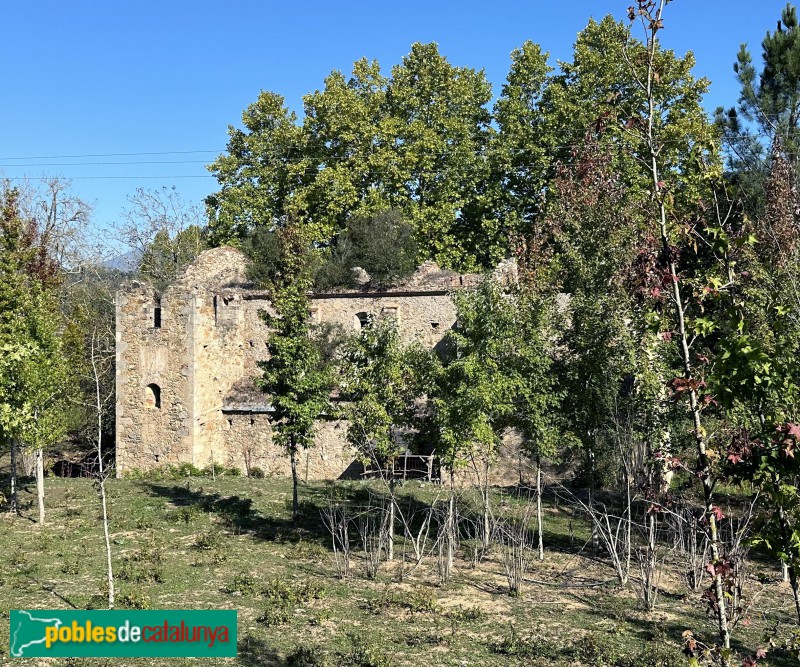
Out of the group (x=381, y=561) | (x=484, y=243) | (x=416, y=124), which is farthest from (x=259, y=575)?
(x=416, y=124)

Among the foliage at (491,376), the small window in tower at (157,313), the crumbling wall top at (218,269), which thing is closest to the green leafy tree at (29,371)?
the small window in tower at (157,313)

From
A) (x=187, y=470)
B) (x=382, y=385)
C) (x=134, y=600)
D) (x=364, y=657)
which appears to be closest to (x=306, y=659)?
(x=364, y=657)

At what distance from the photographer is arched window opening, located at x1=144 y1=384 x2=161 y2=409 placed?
23297mm

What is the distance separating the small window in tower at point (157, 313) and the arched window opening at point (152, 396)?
1.80m

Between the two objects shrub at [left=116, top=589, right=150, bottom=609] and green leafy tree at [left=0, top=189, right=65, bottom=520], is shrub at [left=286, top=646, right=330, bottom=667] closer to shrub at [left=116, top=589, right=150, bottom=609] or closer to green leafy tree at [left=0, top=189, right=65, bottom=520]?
shrub at [left=116, top=589, right=150, bottom=609]

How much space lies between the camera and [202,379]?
23.5 metres

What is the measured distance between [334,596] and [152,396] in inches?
521

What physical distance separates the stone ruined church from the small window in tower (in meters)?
0.03

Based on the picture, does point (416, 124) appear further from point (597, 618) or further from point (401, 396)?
point (597, 618)

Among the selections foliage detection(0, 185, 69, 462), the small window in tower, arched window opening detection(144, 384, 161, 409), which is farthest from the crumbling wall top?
foliage detection(0, 185, 69, 462)

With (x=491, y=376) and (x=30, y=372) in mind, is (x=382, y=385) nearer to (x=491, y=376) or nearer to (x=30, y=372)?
(x=491, y=376)

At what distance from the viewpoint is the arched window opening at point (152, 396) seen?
23.3 metres

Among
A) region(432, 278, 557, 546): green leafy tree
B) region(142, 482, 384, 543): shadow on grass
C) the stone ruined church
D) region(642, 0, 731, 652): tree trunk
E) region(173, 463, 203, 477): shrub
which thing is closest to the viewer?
region(642, 0, 731, 652): tree trunk

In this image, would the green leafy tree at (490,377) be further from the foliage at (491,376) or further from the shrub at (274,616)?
the shrub at (274,616)
